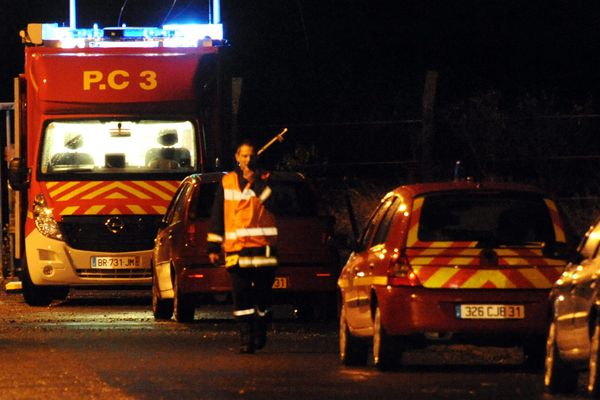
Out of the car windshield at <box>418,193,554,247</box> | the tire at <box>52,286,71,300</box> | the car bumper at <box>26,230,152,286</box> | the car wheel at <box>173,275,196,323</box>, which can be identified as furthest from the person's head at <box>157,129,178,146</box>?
the car windshield at <box>418,193,554,247</box>

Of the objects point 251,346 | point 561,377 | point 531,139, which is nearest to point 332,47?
point 531,139

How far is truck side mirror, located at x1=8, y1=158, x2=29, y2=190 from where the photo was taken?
2278cm

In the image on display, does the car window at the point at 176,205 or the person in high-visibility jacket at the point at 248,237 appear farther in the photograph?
the car window at the point at 176,205

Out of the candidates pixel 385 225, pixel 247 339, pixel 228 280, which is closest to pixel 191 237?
pixel 228 280

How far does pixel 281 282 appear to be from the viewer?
18.8m

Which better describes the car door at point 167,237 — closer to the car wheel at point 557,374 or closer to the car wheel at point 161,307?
the car wheel at point 161,307

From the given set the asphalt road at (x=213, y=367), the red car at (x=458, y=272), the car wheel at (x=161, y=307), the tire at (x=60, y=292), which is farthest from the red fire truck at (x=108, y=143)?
the red car at (x=458, y=272)

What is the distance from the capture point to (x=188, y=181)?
20.2 metres

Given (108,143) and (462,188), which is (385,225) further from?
(108,143)

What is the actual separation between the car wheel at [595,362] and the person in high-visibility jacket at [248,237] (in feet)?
16.4

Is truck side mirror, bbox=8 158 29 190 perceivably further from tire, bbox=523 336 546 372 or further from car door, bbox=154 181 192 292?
tire, bbox=523 336 546 372

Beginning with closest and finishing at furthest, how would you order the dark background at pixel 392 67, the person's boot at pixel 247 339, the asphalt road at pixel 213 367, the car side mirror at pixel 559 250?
1. the asphalt road at pixel 213 367
2. the car side mirror at pixel 559 250
3. the person's boot at pixel 247 339
4. the dark background at pixel 392 67

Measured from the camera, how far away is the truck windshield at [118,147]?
22.5 metres

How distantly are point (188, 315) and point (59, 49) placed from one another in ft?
15.0
